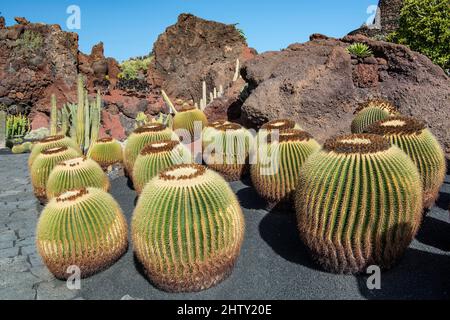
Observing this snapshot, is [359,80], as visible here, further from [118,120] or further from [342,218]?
[118,120]

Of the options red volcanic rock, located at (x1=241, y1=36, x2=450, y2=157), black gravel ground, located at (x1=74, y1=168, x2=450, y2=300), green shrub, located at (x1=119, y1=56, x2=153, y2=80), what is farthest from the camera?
green shrub, located at (x1=119, y1=56, x2=153, y2=80)

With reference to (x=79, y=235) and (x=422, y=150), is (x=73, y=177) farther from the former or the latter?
(x=422, y=150)

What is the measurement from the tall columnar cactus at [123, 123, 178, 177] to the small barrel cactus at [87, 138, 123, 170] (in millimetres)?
1099

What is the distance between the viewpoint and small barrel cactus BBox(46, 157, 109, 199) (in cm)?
503

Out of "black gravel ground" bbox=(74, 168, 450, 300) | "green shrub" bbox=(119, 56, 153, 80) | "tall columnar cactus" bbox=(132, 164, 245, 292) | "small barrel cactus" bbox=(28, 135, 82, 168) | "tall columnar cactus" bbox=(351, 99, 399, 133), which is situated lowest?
"black gravel ground" bbox=(74, 168, 450, 300)

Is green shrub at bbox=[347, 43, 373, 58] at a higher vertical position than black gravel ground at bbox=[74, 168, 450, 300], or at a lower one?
higher

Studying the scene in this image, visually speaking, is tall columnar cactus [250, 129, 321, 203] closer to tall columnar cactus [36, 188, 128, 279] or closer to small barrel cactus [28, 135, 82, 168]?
tall columnar cactus [36, 188, 128, 279]

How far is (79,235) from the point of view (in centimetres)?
357

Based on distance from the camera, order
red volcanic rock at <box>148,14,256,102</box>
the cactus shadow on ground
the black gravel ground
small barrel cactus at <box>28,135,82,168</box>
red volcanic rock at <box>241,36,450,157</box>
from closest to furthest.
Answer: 1. the black gravel ground
2. the cactus shadow on ground
3. small barrel cactus at <box>28,135,82,168</box>
4. red volcanic rock at <box>241,36,450,157</box>
5. red volcanic rock at <box>148,14,256,102</box>

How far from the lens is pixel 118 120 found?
15.7m

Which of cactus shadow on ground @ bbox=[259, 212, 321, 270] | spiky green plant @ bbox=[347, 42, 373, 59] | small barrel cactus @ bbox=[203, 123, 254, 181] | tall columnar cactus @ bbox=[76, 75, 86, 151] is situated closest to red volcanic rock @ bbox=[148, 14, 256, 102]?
tall columnar cactus @ bbox=[76, 75, 86, 151]

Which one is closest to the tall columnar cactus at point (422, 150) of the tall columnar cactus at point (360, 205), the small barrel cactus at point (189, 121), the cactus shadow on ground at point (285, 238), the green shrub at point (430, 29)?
the tall columnar cactus at point (360, 205)

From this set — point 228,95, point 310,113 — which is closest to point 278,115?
point 310,113

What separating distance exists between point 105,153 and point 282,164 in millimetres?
4133
